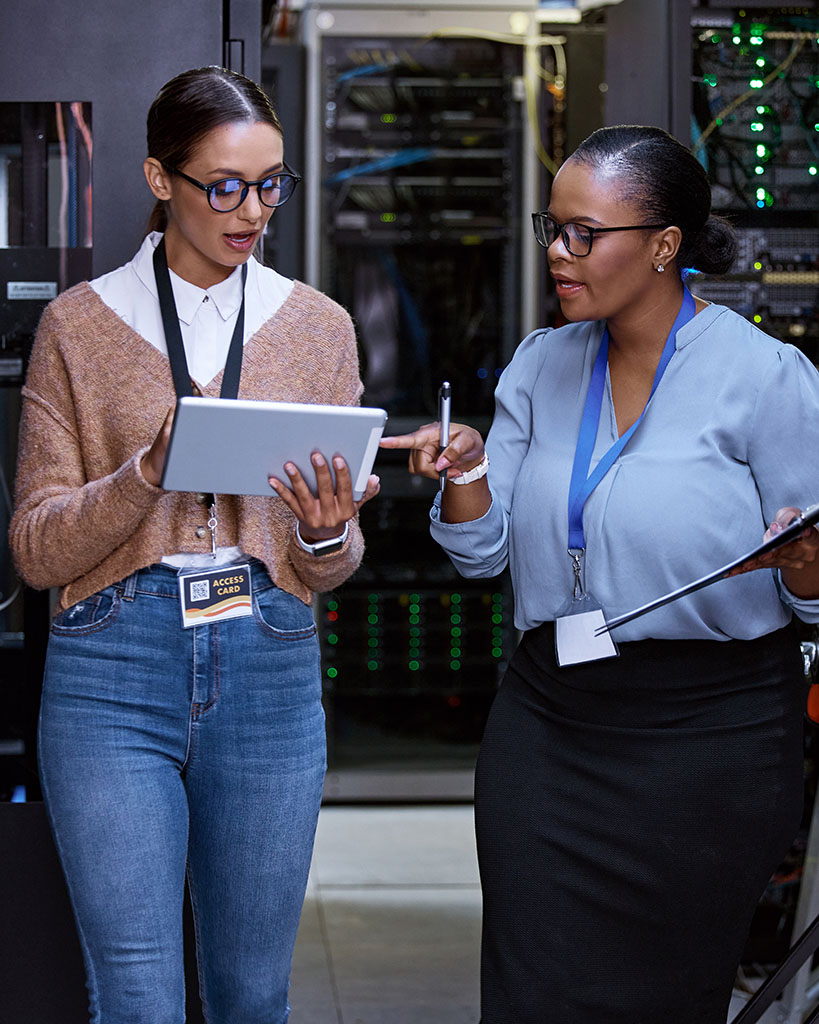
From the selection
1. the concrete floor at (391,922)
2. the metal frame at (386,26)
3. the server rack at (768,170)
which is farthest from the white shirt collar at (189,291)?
the metal frame at (386,26)

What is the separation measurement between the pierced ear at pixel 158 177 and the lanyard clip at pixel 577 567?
702mm

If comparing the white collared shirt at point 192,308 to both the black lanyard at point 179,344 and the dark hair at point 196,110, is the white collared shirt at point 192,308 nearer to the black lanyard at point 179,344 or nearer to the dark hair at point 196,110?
the black lanyard at point 179,344

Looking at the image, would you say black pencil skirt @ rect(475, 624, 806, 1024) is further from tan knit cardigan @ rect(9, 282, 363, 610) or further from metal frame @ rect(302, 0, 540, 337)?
metal frame @ rect(302, 0, 540, 337)

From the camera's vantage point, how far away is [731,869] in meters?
1.72

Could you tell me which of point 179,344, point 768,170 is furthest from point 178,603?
point 768,170

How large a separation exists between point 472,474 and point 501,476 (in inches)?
6.0

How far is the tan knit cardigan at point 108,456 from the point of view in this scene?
162 centimetres

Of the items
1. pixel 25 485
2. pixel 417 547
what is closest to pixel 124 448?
pixel 25 485

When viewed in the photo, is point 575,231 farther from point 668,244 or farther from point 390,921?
point 390,921

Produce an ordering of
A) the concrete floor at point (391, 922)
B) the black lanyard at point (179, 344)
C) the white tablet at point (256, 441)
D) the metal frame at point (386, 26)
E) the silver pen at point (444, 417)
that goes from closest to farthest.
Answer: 1. the white tablet at point (256, 441)
2. the silver pen at point (444, 417)
3. the black lanyard at point (179, 344)
4. the concrete floor at point (391, 922)
5. the metal frame at point (386, 26)

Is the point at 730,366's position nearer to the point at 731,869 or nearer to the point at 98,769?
the point at 731,869

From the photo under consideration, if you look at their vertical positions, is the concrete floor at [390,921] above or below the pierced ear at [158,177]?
below

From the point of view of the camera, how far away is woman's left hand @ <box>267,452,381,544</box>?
149 cm

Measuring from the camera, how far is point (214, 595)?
162 centimetres
